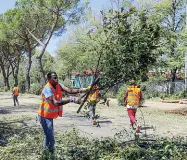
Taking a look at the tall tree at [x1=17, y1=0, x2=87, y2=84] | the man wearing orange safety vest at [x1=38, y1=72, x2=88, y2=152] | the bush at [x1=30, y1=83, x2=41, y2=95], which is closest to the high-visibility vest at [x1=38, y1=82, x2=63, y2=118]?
the man wearing orange safety vest at [x1=38, y1=72, x2=88, y2=152]

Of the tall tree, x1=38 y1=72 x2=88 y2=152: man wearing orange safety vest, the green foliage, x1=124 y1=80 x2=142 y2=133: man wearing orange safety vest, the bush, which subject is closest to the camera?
the green foliage

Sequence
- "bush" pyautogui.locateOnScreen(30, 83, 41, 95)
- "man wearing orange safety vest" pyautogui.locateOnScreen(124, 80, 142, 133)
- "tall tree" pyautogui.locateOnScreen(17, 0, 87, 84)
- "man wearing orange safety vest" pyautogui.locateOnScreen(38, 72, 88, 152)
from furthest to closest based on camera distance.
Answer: "bush" pyautogui.locateOnScreen(30, 83, 41, 95) < "tall tree" pyautogui.locateOnScreen(17, 0, 87, 84) < "man wearing orange safety vest" pyautogui.locateOnScreen(124, 80, 142, 133) < "man wearing orange safety vest" pyautogui.locateOnScreen(38, 72, 88, 152)

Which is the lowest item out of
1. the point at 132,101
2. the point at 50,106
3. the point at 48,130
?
the point at 48,130

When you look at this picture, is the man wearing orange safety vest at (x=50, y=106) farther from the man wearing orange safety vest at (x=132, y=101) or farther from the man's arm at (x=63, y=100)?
the man wearing orange safety vest at (x=132, y=101)

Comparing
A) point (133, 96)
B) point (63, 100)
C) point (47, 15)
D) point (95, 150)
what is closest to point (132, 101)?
point (133, 96)

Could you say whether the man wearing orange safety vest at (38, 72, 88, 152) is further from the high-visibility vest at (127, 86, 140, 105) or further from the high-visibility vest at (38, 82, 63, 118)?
the high-visibility vest at (127, 86, 140, 105)

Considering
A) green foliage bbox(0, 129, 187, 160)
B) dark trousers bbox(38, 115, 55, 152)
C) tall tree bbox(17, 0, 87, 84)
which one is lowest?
green foliage bbox(0, 129, 187, 160)

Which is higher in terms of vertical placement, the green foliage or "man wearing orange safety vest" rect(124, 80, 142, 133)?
"man wearing orange safety vest" rect(124, 80, 142, 133)

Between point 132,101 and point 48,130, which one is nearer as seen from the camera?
point 48,130

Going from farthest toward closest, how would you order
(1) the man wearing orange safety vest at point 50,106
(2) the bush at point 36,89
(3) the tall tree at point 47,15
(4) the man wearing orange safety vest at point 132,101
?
(2) the bush at point 36,89
(3) the tall tree at point 47,15
(4) the man wearing orange safety vest at point 132,101
(1) the man wearing orange safety vest at point 50,106

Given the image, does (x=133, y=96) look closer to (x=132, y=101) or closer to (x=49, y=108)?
(x=132, y=101)

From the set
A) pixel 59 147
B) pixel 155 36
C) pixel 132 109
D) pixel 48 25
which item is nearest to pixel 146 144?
pixel 59 147

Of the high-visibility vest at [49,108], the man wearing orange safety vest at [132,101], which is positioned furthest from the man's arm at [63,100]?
the man wearing orange safety vest at [132,101]

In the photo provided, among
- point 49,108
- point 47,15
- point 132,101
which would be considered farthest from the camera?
point 47,15
